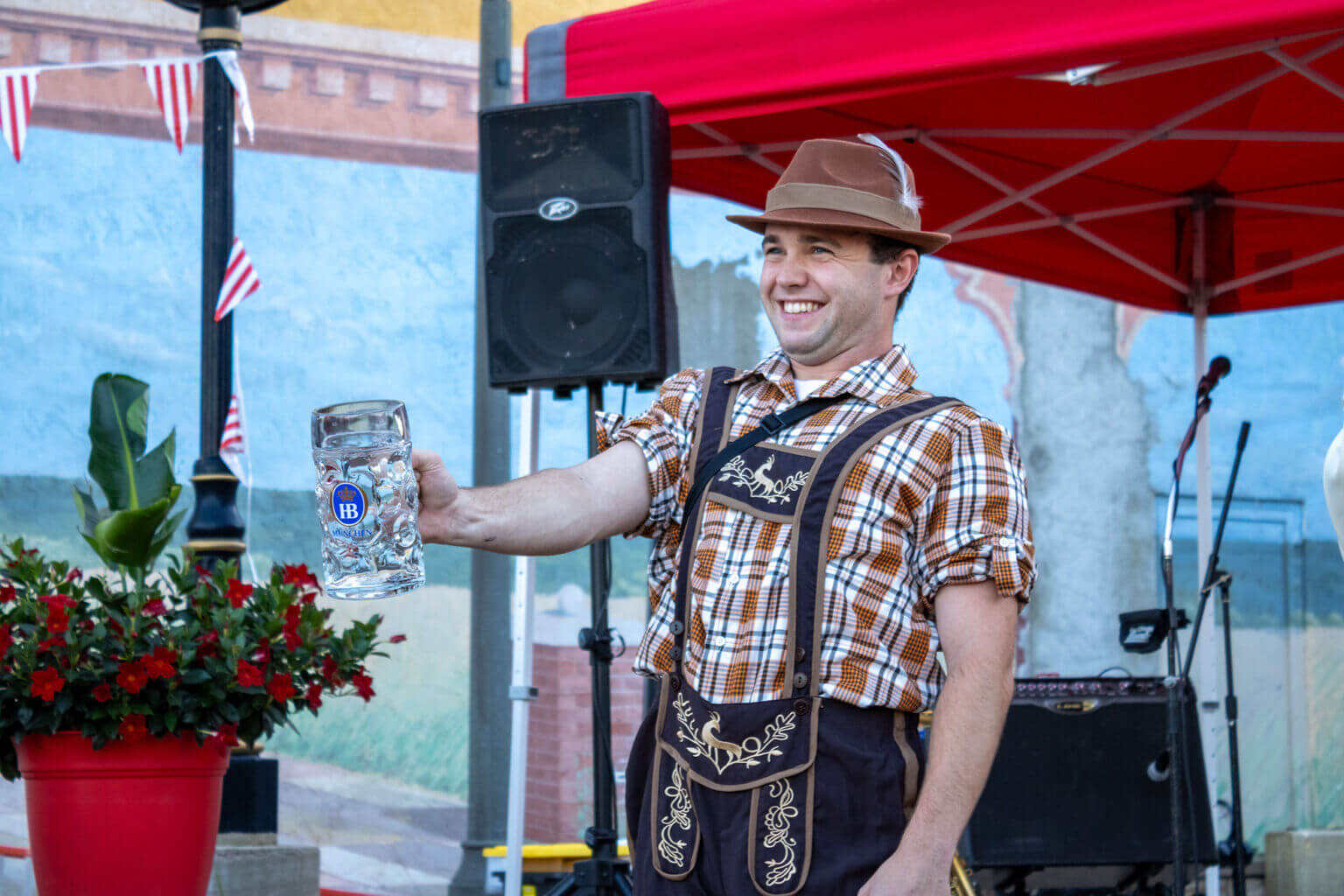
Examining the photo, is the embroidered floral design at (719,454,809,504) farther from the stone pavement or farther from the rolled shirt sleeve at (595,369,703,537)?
the stone pavement

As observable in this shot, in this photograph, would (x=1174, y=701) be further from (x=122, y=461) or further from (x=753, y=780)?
(x=122, y=461)

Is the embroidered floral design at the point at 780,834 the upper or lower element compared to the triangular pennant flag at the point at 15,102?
lower

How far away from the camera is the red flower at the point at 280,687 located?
10.9ft

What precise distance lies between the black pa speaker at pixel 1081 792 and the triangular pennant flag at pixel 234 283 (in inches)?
102

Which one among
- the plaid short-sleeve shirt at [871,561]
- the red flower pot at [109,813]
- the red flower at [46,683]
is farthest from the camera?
the red flower pot at [109,813]

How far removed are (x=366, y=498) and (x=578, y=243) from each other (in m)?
2.01

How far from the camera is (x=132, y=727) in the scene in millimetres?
3174

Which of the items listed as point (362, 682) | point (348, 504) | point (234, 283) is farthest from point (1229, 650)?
point (348, 504)

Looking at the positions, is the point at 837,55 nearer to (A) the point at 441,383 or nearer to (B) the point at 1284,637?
(A) the point at 441,383

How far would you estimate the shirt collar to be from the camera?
1868mm

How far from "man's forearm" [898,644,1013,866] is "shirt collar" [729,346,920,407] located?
35 cm

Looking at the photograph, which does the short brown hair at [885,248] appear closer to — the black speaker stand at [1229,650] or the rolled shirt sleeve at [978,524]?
the rolled shirt sleeve at [978,524]

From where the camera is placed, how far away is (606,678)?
143 inches

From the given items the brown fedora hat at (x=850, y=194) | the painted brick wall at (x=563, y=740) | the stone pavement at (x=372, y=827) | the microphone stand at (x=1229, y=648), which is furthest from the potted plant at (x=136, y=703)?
the painted brick wall at (x=563, y=740)
